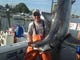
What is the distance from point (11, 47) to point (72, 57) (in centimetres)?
306

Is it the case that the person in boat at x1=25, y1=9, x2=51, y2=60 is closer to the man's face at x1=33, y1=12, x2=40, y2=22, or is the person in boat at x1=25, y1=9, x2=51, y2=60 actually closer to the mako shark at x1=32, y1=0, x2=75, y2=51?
the man's face at x1=33, y1=12, x2=40, y2=22

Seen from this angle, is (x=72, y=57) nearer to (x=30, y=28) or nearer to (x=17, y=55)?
(x=17, y=55)

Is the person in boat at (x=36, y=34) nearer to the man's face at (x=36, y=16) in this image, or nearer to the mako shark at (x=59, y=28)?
the man's face at (x=36, y=16)

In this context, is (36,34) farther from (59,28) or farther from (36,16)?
(59,28)

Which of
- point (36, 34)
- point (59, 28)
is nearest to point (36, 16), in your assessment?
point (36, 34)

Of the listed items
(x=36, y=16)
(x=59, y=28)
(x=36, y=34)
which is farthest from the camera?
(x=59, y=28)

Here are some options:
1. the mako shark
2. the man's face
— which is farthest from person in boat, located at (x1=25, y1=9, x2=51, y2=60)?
the mako shark

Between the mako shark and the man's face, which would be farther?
the man's face

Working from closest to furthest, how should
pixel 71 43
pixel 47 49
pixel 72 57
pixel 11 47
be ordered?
pixel 47 49, pixel 71 43, pixel 11 47, pixel 72 57

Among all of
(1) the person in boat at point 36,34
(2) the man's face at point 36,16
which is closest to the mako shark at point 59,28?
(1) the person in boat at point 36,34

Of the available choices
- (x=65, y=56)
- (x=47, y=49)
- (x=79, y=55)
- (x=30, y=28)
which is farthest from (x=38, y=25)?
(x=65, y=56)

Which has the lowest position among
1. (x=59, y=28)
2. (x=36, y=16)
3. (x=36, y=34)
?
(x=36, y=34)

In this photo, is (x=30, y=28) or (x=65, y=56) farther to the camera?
(x=65, y=56)

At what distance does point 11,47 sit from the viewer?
26.8ft
